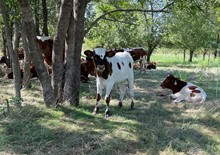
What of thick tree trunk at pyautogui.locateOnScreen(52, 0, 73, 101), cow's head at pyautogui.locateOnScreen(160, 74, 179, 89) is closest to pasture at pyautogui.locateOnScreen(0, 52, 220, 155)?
thick tree trunk at pyautogui.locateOnScreen(52, 0, 73, 101)

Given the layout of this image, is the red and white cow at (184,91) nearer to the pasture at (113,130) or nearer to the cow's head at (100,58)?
the pasture at (113,130)

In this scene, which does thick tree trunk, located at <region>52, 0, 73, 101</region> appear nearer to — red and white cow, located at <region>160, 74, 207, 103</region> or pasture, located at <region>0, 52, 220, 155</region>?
pasture, located at <region>0, 52, 220, 155</region>

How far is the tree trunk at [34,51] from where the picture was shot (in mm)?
6499

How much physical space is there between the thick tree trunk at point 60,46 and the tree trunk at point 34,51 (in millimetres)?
540

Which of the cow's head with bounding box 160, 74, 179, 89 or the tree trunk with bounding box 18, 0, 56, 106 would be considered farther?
the cow's head with bounding box 160, 74, 179, 89

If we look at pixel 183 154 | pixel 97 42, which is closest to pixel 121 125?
pixel 183 154

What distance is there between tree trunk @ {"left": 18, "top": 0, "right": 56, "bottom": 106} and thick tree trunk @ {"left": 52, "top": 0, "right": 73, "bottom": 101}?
0.54 meters

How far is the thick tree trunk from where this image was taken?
728 centimetres

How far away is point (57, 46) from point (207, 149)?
4.31m

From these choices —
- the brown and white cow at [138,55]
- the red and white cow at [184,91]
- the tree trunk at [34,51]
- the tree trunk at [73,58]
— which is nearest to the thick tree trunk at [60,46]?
the tree trunk at [73,58]

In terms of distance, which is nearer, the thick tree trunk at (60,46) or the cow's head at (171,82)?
the thick tree trunk at (60,46)

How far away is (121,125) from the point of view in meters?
6.45

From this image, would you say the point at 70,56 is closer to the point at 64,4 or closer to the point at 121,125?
the point at 64,4

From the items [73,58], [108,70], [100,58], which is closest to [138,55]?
[73,58]
